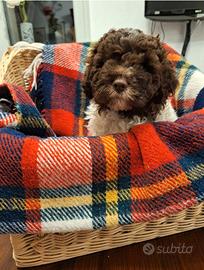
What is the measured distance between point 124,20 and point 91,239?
6.37 feet

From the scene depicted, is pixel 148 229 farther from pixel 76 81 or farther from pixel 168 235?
pixel 76 81

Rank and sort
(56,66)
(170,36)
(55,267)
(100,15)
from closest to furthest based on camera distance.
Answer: (55,267) < (56,66) < (100,15) < (170,36)

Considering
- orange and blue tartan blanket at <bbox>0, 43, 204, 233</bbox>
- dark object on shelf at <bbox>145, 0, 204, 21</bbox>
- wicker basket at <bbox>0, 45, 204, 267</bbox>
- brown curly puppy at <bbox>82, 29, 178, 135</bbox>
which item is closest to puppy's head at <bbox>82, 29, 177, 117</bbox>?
brown curly puppy at <bbox>82, 29, 178, 135</bbox>

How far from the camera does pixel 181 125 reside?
836mm

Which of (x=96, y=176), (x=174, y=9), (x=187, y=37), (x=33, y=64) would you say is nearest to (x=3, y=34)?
(x=33, y=64)

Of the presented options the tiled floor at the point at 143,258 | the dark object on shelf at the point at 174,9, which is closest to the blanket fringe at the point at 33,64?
the tiled floor at the point at 143,258

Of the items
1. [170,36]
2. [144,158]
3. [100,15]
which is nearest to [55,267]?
[144,158]

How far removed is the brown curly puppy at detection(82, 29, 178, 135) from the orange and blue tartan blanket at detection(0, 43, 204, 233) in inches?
4.6

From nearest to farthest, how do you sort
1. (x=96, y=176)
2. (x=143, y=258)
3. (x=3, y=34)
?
(x=96, y=176)
(x=143, y=258)
(x=3, y=34)

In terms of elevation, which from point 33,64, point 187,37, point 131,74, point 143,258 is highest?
point 131,74

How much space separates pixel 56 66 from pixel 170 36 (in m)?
1.41

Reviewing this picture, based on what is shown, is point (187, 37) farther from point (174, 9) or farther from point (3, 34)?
point (3, 34)

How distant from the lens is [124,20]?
7.77 feet

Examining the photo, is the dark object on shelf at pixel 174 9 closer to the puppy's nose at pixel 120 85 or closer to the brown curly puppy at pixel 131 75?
the brown curly puppy at pixel 131 75
